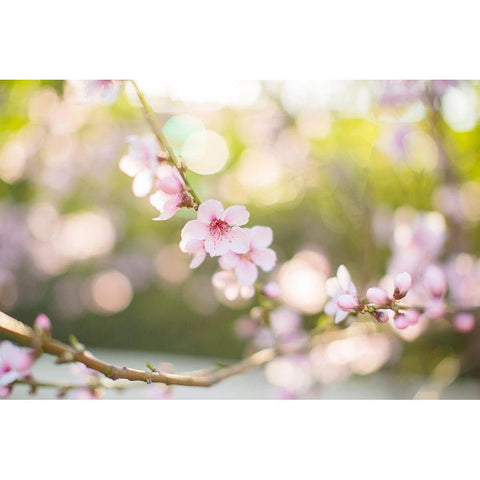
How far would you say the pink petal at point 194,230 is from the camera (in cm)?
100

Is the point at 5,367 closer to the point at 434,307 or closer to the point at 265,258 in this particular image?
the point at 265,258

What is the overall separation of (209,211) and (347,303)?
1.05 feet

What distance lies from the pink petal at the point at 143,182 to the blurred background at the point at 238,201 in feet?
3.26

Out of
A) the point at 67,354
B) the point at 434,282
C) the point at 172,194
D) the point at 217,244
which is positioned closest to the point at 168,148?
the point at 172,194

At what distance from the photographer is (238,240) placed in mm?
1030

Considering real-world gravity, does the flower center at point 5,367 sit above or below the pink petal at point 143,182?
below

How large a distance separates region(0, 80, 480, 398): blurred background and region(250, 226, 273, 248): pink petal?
86cm

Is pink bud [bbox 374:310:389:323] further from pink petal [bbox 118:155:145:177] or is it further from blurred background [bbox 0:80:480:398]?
blurred background [bbox 0:80:480:398]

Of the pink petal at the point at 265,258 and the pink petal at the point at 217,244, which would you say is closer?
the pink petal at the point at 217,244

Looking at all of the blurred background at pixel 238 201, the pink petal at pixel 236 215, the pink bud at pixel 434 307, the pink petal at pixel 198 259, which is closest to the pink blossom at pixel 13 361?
the pink petal at pixel 198 259

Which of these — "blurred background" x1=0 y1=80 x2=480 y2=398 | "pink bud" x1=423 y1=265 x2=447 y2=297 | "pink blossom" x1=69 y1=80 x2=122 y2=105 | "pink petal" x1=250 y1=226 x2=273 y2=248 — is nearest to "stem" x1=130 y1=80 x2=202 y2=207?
"pink petal" x1=250 y1=226 x2=273 y2=248

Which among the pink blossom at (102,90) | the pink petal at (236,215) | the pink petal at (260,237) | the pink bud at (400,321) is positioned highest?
the pink blossom at (102,90)

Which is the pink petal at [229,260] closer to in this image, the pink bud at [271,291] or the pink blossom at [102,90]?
A: the pink bud at [271,291]

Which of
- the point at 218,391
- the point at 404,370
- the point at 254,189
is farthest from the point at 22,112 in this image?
the point at 404,370
